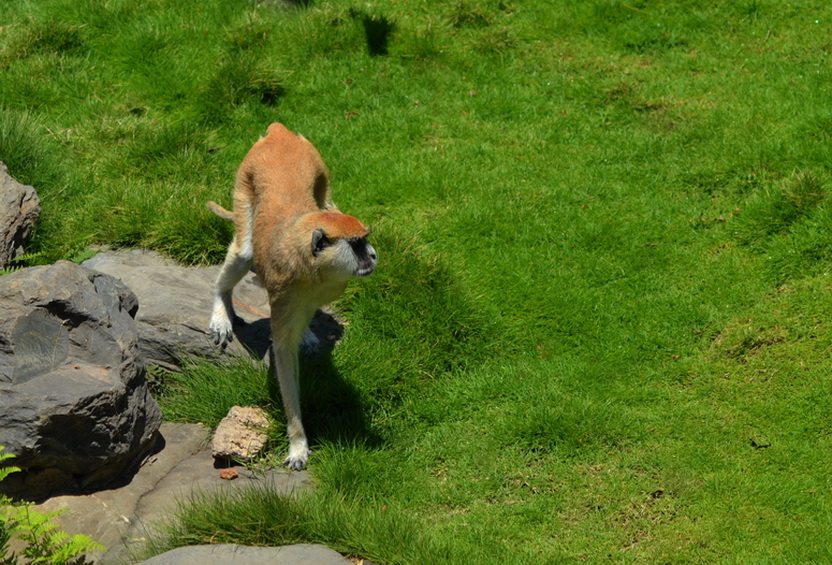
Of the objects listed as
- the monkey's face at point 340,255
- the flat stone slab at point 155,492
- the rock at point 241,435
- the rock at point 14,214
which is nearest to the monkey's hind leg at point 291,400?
the flat stone slab at point 155,492

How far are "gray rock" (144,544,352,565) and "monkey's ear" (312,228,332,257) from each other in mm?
1792

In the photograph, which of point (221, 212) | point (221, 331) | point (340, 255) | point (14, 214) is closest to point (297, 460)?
point (221, 331)

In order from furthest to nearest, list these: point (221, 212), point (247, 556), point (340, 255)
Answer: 1. point (221, 212)
2. point (340, 255)
3. point (247, 556)

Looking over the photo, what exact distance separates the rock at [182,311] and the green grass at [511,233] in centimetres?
20

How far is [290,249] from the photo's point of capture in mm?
5785

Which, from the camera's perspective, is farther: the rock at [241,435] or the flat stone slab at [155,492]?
the rock at [241,435]

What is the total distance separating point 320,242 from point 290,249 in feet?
0.97

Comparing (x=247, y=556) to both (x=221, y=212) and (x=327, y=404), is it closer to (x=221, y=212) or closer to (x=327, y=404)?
(x=327, y=404)

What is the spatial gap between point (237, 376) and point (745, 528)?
3.65 m

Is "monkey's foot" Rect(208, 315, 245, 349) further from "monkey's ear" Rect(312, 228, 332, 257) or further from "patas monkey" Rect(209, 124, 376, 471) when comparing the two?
"monkey's ear" Rect(312, 228, 332, 257)

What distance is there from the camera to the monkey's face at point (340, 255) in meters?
5.57

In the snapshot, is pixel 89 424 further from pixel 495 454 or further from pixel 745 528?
pixel 745 528

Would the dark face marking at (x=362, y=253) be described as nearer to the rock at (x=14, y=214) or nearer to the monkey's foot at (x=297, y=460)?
the monkey's foot at (x=297, y=460)

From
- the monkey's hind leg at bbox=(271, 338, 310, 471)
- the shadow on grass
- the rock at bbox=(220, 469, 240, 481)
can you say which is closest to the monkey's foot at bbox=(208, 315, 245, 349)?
the shadow on grass
